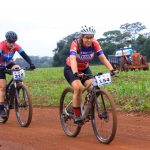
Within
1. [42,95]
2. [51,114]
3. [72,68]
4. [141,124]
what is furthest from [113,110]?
[42,95]

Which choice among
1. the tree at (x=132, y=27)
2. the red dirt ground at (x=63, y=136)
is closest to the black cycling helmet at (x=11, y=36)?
the red dirt ground at (x=63, y=136)

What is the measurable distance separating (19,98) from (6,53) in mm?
1002

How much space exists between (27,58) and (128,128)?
2.86 metres

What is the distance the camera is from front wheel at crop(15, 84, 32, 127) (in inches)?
358

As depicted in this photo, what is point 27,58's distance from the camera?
10039 mm

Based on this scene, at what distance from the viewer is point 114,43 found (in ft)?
257

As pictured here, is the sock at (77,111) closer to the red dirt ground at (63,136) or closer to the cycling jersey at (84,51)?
the red dirt ground at (63,136)

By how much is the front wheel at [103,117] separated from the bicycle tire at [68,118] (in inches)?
25.4

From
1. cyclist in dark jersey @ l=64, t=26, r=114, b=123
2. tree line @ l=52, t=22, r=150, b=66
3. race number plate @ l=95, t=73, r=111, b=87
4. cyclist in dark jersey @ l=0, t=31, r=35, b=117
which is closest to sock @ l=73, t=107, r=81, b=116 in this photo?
cyclist in dark jersey @ l=64, t=26, r=114, b=123

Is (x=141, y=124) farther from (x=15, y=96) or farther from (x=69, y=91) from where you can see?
(x=15, y=96)

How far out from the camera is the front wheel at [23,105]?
9.10 meters

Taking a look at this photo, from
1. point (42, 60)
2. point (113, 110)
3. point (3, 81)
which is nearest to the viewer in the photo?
point (113, 110)

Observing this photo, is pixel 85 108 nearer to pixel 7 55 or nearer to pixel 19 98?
pixel 19 98

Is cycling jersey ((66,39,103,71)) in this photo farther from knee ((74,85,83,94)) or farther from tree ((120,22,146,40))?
tree ((120,22,146,40))
